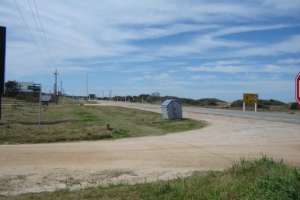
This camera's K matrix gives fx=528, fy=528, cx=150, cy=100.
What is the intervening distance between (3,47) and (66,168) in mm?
3406

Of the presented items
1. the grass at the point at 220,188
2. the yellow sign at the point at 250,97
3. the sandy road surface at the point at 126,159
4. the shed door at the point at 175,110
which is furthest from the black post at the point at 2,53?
the yellow sign at the point at 250,97

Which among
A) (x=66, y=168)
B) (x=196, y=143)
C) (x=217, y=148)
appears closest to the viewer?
(x=66, y=168)

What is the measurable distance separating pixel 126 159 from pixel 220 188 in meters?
5.48

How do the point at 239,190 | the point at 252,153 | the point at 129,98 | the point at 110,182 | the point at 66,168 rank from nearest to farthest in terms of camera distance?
the point at 239,190, the point at 110,182, the point at 66,168, the point at 252,153, the point at 129,98

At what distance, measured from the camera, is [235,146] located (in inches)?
687

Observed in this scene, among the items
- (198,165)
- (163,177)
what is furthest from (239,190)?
(198,165)

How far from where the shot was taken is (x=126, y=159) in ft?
46.5

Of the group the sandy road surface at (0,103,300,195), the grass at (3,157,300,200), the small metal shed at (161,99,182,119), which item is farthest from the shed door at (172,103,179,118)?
the grass at (3,157,300,200)

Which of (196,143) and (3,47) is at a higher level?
(3,47)

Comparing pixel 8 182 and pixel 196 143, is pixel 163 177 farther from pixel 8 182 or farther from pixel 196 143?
pixel 196 143

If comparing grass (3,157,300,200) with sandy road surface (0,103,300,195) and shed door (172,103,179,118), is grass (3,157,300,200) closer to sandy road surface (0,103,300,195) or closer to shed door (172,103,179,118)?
sandy road surface (0,103,300,195)

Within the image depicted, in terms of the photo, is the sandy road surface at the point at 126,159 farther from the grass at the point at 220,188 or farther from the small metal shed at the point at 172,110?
the small metal shed at the point at 172,110

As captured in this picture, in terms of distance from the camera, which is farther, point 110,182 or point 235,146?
point 235,146

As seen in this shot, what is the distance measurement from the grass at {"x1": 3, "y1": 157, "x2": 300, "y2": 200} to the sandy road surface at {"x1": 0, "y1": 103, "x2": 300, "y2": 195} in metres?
0.91
